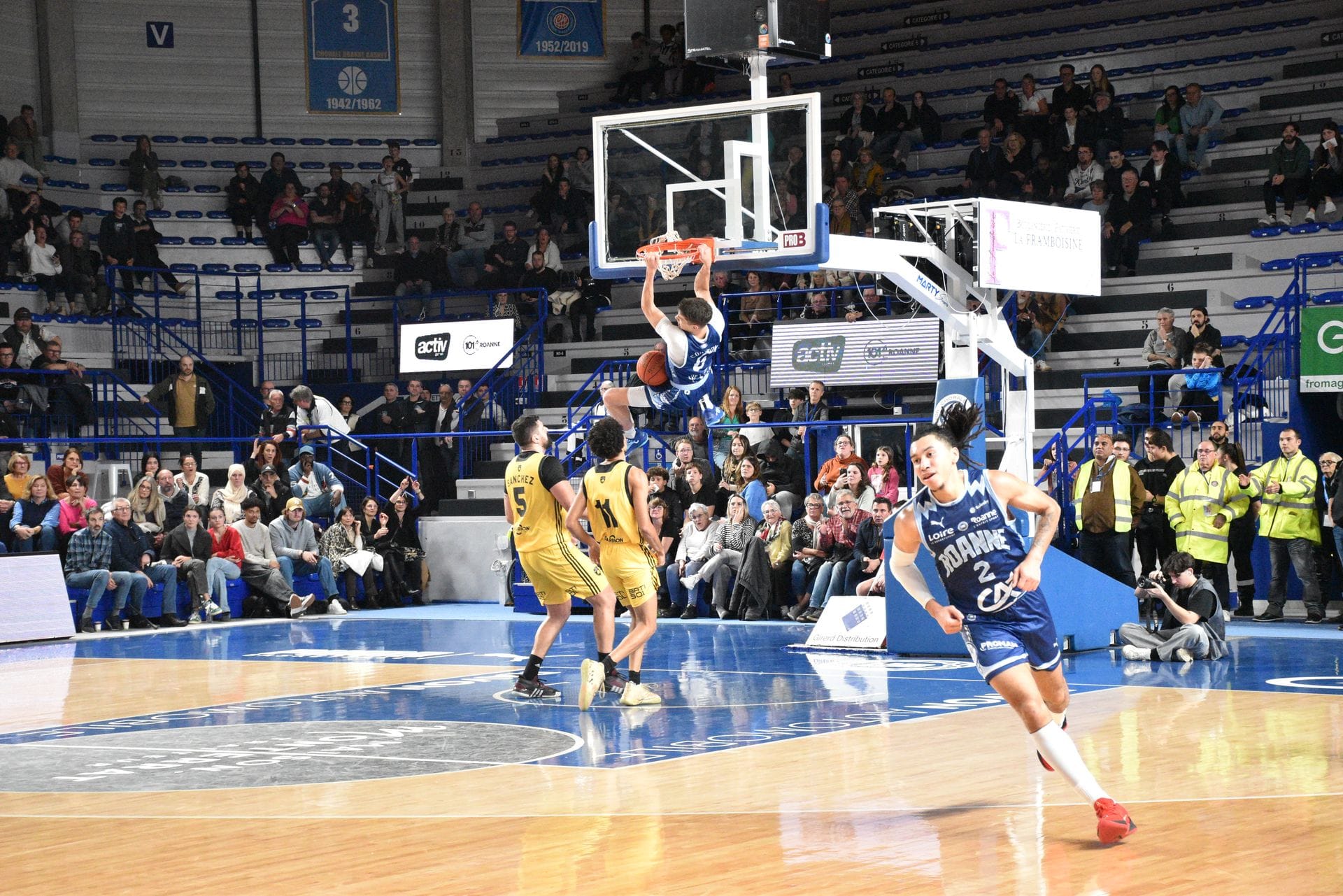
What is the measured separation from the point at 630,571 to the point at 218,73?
21.9 metres

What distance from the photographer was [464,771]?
926 cm

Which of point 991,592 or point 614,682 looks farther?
point 614,682

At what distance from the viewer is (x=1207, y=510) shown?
1655 centimetres

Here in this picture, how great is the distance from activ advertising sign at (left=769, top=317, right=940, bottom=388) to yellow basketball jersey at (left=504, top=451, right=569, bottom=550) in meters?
9.38

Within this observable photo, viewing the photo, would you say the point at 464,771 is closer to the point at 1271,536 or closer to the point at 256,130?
the point at 1271,536

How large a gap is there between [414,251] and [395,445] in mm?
4535

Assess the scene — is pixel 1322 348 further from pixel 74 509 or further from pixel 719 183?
pixel 74 509

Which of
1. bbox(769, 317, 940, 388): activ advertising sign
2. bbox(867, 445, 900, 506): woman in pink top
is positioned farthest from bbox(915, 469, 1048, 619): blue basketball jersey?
bbox(769, 317, 940, 388): activ advertising sign

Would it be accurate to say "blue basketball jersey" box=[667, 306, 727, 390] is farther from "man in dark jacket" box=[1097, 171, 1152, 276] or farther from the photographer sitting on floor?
"man in dark jacket" box=[1097, 171, 1152, 276]

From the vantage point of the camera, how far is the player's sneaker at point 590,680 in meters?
11.4

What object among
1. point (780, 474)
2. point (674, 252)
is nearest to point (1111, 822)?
point (674, 252)

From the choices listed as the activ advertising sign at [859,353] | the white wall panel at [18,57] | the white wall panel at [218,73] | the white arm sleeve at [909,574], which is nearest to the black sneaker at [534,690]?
the white arm sleeve at [909,574]

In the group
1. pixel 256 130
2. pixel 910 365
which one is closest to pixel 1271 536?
pixel 910 365

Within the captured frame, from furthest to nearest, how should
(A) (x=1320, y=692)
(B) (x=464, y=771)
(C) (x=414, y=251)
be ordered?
(C) (x=414, y=251) < (A) (x=1320, y=692) < (B) (x=464, y=771)
